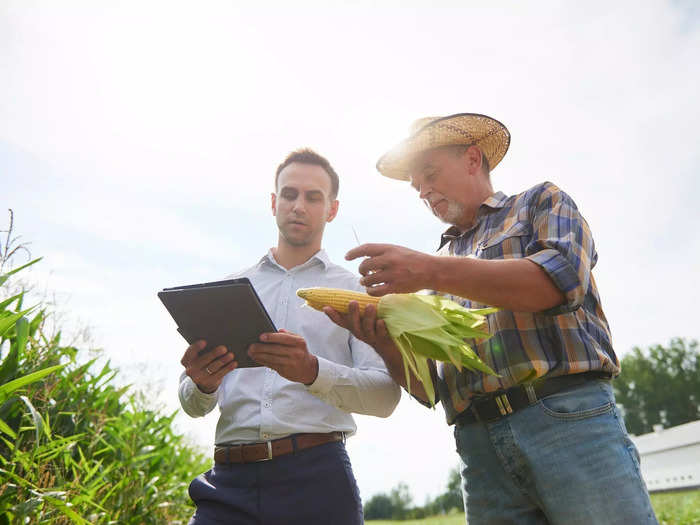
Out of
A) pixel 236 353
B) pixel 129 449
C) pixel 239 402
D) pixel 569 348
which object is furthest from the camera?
pixel 129 449

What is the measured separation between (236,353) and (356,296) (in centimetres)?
68

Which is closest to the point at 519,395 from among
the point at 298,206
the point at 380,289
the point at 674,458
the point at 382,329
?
the point at 382,329

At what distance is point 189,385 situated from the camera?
281 centimetres

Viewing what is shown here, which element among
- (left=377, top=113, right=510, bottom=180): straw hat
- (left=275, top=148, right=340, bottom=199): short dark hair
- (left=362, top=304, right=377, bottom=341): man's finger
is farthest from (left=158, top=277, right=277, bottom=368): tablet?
(left=275, top=148, right=340, bottom=199): short dark hair

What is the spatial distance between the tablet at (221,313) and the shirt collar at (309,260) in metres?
0.96

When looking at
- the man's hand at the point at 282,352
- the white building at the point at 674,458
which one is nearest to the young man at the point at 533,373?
the man's hand at the point at 282,352

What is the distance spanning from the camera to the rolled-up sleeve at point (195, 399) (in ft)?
8.90

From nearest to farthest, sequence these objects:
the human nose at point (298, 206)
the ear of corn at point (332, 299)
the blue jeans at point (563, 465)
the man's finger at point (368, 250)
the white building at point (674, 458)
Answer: the blue jeans at point (563, 465), the man's finger at point (368, 250), the ear of corn at point (332, 299), the human nose at point (298, 206), the white building at point (674, 458)

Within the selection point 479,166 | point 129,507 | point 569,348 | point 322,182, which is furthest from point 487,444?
point 129,507

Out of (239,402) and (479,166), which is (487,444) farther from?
(479,166)

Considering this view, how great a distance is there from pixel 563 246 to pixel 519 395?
2.05ft

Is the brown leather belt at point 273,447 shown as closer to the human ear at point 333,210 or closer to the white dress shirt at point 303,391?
the white dress shirt at point 303,391

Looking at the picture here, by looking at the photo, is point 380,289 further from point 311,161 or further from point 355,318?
point 311,161

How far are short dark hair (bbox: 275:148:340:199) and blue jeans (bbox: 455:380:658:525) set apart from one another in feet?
6.53
